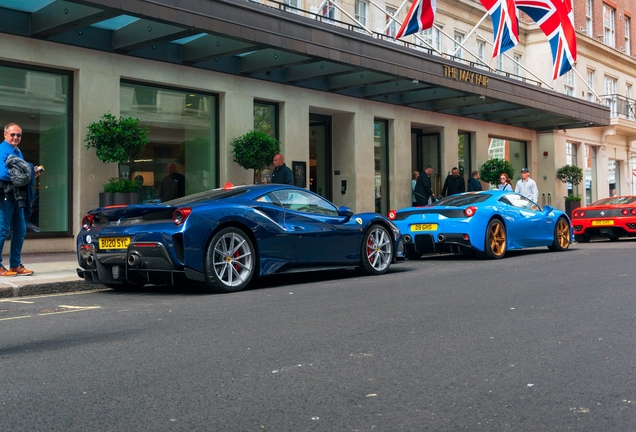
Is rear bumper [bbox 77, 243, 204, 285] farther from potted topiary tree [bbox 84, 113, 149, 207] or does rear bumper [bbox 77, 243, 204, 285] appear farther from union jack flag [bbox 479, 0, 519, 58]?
union jack flag [bbox 479, 0, 519, 58]

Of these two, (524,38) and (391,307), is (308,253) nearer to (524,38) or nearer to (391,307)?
(391,307)

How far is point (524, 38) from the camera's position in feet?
104

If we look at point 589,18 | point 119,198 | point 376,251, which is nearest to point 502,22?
point 119,198

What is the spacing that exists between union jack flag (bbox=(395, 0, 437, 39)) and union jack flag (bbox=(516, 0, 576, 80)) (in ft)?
15.0

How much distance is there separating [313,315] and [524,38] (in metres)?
28.2

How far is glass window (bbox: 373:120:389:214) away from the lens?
21453 millimetres

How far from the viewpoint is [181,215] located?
26.0ft

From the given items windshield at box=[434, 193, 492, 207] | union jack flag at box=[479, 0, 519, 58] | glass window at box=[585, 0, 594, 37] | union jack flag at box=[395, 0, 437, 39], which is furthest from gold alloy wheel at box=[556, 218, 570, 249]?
glass window at box=[585, 0, 594, 37]

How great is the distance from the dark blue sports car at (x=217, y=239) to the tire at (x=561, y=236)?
6423mm

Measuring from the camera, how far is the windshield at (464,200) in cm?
1296

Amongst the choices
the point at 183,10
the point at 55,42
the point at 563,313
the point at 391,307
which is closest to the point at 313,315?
the point at 391,307

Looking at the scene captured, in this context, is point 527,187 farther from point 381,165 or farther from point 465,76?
point 381,165

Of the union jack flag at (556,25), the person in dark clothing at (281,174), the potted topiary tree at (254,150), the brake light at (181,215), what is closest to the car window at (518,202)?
the person in dark clothing at (281,174)

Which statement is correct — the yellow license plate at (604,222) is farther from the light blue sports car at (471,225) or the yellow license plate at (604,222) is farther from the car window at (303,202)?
the car window at (303,202)
